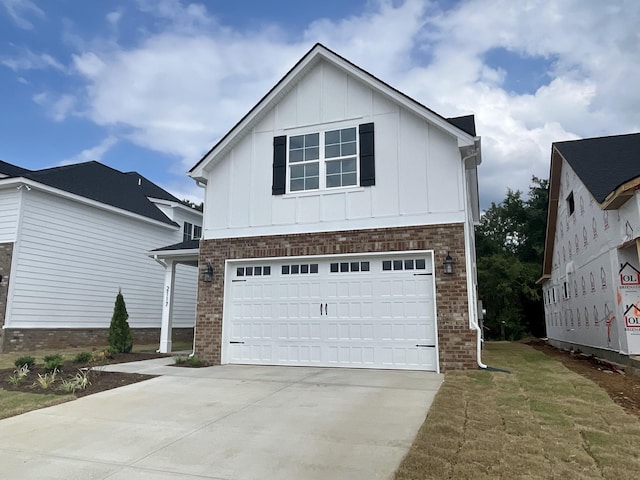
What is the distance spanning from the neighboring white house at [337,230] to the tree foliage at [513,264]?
19833 mm

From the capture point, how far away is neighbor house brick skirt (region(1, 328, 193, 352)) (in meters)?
13.5

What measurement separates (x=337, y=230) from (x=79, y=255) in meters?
10.7

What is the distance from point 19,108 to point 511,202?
31.1 m

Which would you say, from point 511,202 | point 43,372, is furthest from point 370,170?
point 511,202

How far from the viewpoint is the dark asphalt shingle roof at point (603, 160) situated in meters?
10.3

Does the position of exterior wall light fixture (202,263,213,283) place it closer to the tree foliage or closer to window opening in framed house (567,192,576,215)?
window opening in framed house (567,192,576,215)

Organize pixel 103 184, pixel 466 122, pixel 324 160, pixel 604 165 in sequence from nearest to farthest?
pixel 324 160 < pixel 466 122 < pixel 604 165 < pixel 103 184

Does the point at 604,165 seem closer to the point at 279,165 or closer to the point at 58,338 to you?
the point at 279,165

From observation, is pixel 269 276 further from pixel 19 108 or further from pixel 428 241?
pixel 19 108

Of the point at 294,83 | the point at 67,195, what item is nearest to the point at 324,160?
the point at 294,83

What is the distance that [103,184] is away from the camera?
17984 millimetres

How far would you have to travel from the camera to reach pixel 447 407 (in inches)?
222

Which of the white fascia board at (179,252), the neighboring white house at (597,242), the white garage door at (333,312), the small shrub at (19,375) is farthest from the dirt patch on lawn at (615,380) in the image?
the white fascia board at (179,252)

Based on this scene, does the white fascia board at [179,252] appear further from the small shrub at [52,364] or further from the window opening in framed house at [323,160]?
the small shrub at [52,364]
